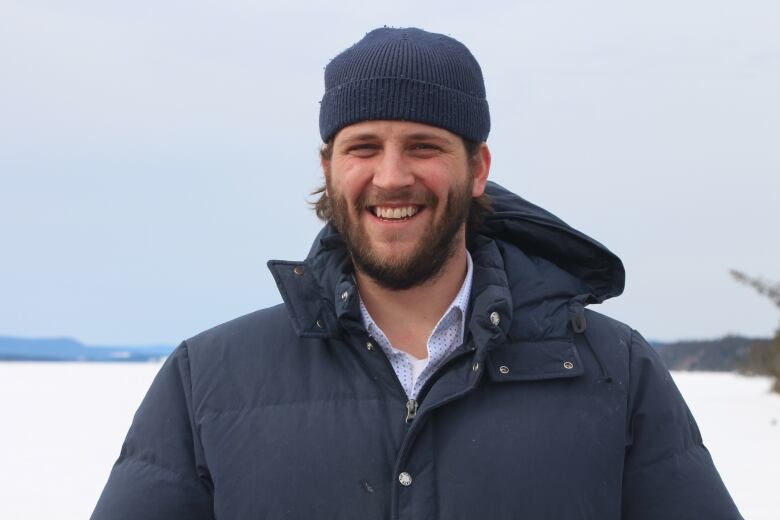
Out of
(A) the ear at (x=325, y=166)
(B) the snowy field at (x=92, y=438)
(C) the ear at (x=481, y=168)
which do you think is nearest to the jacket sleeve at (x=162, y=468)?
(A) the ear at (x=325, y=166)

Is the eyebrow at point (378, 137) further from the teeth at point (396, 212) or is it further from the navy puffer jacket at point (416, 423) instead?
the navy puffer jacket at point (416, 423)

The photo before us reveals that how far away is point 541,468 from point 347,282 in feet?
1.97

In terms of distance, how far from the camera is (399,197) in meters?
2.28

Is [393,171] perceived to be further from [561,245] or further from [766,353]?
[766,353]

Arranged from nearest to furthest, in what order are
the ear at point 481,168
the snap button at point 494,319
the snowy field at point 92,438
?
the snap button at point 494,319 → the ear at point 481,168 → the snowy field at point 92,438

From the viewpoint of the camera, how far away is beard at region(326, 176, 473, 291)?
234 cm

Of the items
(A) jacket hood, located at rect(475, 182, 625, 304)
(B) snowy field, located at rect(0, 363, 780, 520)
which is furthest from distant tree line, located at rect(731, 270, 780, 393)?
(A) jacket hood, located at rect(475, 182, 625, 304)

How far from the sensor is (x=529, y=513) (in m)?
2.19

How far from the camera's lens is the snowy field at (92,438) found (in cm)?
783

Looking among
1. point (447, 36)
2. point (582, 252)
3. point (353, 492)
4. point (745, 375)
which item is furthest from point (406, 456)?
point (745, 375)

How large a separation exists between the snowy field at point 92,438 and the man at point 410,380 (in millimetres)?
5181

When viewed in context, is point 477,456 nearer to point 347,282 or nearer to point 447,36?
point 347,282

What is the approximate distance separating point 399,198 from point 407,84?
278 mm

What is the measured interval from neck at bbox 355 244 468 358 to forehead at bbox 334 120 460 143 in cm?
30
